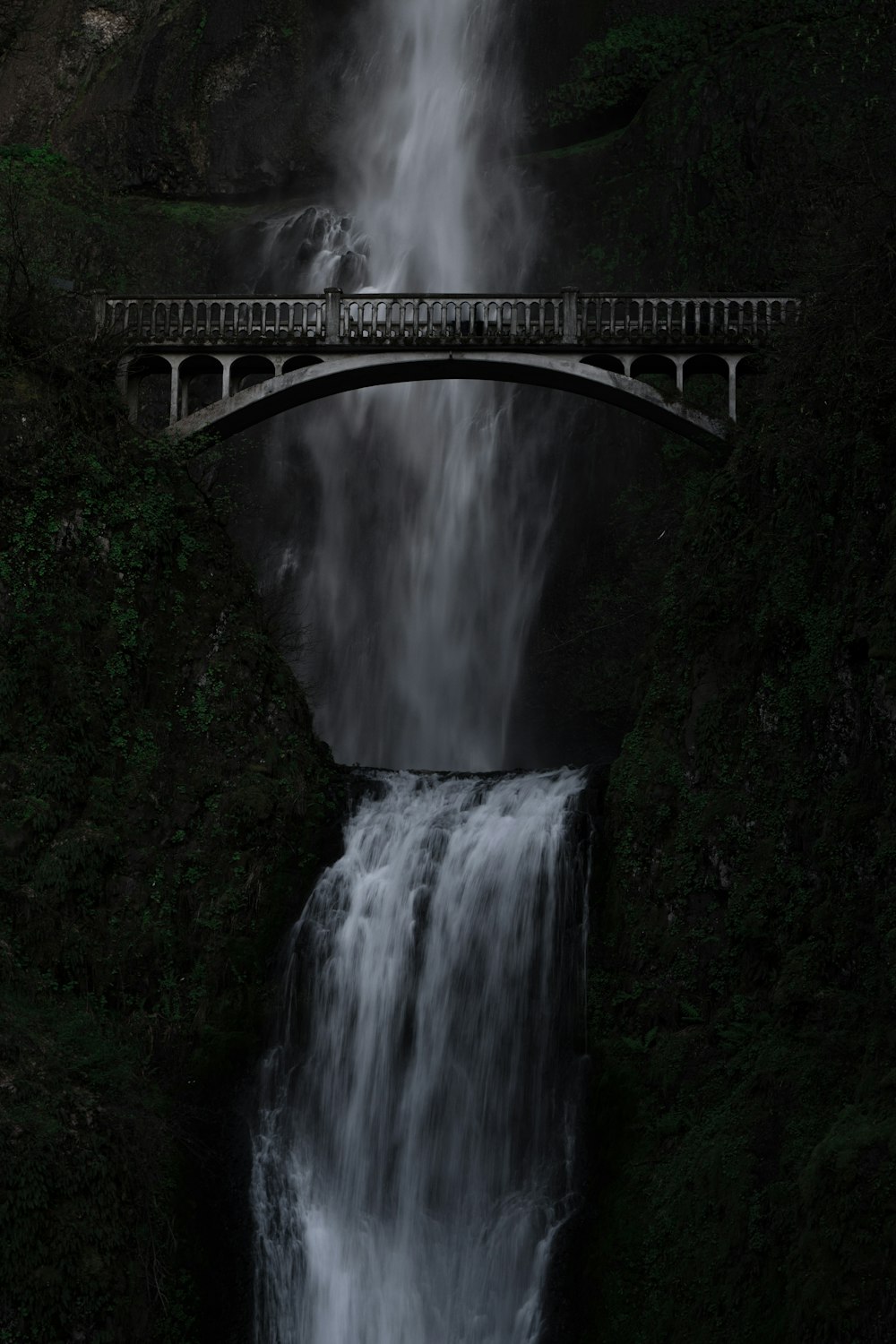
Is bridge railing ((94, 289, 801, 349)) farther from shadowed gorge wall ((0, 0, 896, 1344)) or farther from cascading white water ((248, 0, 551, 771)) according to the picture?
cascading white water ((248, 0, 551, 771))

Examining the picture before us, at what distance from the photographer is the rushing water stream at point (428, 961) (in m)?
14.0

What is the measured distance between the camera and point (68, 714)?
17.6 m

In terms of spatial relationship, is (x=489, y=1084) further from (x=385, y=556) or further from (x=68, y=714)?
(x=385, y=556)

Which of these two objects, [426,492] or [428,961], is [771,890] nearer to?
[428,961]

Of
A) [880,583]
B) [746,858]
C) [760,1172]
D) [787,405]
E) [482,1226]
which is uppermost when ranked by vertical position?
[787,405]

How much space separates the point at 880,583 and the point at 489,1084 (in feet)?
23.4

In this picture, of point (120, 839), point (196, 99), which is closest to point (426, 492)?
point (120, 839)

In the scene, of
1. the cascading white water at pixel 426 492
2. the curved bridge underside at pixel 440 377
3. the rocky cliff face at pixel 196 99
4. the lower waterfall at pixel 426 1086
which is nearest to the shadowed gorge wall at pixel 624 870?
the lower waterfall at pixel 426 1086

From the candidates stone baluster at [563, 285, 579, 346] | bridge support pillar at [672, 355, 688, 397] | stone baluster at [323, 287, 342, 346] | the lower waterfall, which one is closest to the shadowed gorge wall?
the lower waterfall

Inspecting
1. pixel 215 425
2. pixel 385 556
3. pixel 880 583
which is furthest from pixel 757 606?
pixel 385 556

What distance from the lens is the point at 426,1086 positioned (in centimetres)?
1513

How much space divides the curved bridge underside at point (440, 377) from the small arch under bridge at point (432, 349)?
0.02 m

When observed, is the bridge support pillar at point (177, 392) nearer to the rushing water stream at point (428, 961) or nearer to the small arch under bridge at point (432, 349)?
the small arch under bridge at point (432, 349)

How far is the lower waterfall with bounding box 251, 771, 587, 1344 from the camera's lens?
13.9 m
